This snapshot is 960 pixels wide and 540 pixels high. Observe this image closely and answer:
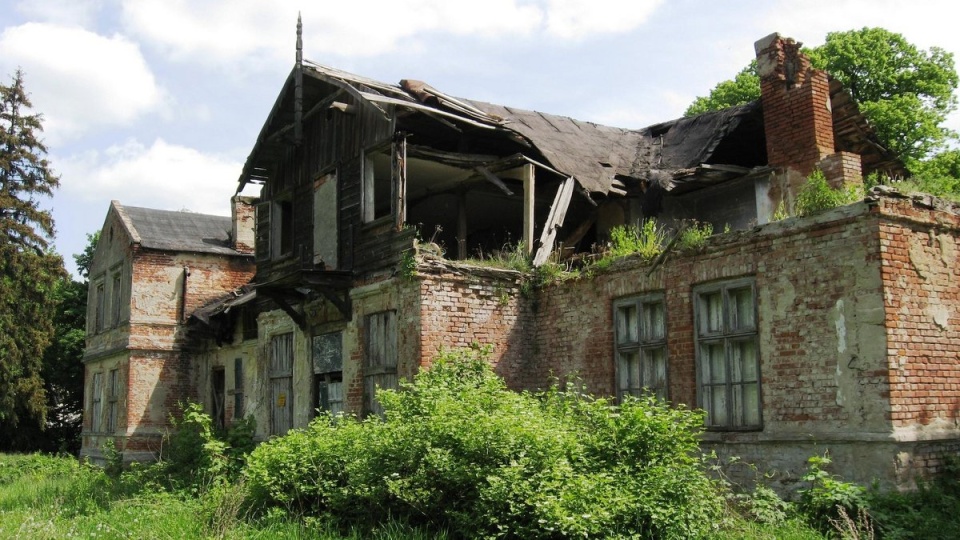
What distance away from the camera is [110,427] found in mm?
23234

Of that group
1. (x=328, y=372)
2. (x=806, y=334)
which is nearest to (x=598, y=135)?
(x=328, y=372)

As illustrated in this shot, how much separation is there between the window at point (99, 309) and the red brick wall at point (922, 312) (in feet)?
70.6

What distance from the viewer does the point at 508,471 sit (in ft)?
27.2

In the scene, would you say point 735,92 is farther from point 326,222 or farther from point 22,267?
point 22,267

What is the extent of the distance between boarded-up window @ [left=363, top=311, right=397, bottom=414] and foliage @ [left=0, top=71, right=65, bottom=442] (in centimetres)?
1661

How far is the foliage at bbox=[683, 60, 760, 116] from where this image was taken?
2460cm

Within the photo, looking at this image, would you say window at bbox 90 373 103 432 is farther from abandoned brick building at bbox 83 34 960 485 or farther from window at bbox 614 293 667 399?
window at bbox 614 293 667 399

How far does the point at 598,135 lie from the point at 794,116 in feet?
14.8

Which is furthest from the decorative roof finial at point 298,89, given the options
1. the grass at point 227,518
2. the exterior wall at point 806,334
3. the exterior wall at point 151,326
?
the exterior wall at point 151,326

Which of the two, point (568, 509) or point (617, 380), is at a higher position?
point (617, 380)

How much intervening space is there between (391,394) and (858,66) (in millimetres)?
19366

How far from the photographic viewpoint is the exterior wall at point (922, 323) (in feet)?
28.7

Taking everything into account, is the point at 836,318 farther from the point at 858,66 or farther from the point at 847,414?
the point at 858,66

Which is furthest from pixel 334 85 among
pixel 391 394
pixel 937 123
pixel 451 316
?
pixel 937 123
